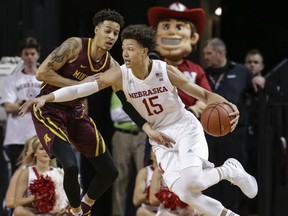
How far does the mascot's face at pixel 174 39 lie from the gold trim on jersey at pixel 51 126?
6.18ft

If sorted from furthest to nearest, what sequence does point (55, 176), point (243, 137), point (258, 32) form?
point (258, 32)
point (243, 137)
point (55, 176)

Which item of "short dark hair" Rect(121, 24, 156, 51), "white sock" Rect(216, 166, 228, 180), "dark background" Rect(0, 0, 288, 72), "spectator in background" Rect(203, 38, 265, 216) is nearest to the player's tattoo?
"short dark hair" Rect(121, 24, 156, 51)

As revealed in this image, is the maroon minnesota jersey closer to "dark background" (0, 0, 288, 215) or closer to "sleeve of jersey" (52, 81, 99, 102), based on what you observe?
"sleeve of jersey" (52, 81, 99, 102)

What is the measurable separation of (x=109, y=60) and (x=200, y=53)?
9.97ft

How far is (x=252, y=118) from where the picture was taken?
1192 centimetres

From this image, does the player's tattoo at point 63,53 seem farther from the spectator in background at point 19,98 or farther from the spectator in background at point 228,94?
the spectator in background at point 228,94

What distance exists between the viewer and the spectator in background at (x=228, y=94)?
36.2 ft

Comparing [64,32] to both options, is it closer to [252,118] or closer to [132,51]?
[252,118]

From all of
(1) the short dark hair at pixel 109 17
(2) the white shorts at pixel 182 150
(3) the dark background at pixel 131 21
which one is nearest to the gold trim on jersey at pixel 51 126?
(2) the white shorts at pixel 182 150

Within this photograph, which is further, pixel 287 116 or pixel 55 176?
pixel 287 116

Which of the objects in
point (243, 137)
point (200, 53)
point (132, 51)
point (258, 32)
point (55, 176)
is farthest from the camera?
point (258, 32)

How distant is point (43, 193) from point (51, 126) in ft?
3.44

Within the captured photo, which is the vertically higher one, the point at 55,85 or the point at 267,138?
the point at 55,85

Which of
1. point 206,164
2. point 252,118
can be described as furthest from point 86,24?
point 206,164
